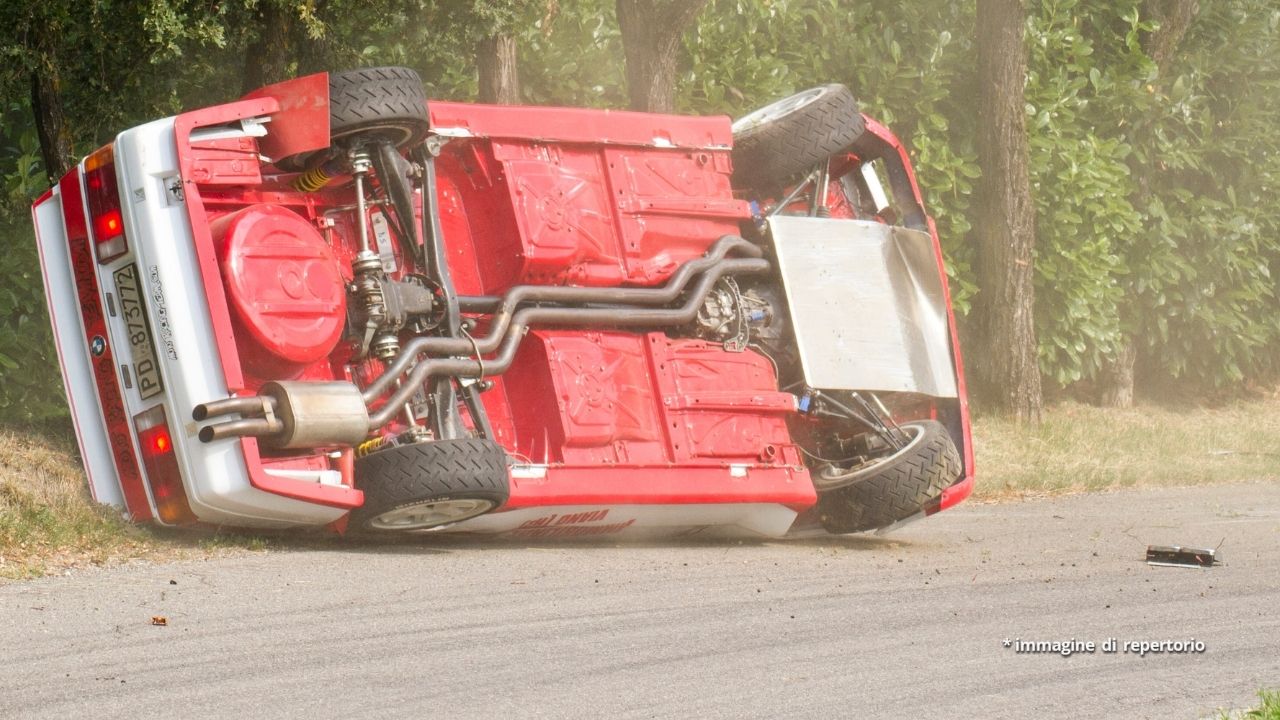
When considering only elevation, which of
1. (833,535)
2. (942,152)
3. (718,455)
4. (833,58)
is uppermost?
(833,58)

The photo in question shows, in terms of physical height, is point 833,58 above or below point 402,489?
above

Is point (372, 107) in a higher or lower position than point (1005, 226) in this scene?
higher

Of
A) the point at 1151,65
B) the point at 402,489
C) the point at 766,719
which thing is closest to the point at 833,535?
the point at 402,489

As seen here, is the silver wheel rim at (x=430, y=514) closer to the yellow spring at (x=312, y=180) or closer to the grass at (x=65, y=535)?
the grass at (x=65, y=535)

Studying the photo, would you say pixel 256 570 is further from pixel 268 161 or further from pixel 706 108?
pixel 706 108

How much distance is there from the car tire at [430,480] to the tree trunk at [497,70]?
4.23 meters

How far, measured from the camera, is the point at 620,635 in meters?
5.93

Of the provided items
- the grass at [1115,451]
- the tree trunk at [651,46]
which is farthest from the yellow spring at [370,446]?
the grass at [1115,451]

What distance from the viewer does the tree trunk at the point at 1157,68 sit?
15453 millimetres

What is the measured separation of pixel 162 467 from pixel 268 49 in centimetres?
353

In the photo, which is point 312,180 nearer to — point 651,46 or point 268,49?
point 268,49

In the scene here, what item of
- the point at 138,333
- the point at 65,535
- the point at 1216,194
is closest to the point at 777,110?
the point at 138,333

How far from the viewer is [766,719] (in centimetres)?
492

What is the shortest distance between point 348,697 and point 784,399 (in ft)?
14.3
